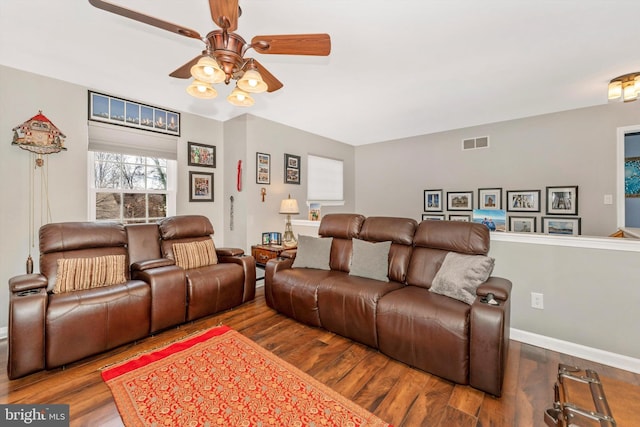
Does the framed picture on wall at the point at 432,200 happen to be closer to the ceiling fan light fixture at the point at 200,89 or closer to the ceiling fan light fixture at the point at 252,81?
the ceiling fan light fixture at the point at 252,81

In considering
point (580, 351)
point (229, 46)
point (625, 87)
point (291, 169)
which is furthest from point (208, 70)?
point (625, 87)

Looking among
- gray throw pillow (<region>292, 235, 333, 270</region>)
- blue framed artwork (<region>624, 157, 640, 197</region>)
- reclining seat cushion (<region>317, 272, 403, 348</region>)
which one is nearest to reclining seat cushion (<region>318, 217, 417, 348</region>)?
reclining seat cushion (<region>317, 272, 403, 348</region>)

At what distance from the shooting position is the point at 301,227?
14.6ft

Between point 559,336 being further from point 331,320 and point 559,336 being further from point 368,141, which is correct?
point 368,141

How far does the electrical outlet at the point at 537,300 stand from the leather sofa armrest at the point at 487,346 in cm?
91

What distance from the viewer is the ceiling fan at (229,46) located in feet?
4.87

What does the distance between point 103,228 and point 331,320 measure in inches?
101

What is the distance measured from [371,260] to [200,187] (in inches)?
113

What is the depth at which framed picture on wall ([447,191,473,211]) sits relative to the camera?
479 cm

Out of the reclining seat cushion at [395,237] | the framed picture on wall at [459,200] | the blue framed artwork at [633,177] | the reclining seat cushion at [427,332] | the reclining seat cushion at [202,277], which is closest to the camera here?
the reclining seat cushion at [427,332]

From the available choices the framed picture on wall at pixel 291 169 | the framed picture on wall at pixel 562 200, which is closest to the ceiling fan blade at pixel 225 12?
the framed picture on wall at pixel 291 169

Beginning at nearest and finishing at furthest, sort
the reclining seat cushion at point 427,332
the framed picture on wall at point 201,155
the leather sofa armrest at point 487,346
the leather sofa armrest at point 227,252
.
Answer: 1. the leather sofa armrest at point 487,346
2. the reclining seat cushion at point 427,332
3. the leather sofa armrest at point 227,252
4. the framed picture on wall at point 201,155

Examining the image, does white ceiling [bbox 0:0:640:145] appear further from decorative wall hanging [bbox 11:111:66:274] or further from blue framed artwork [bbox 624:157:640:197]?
blue framed artwork [bbox 624:157:640:197]

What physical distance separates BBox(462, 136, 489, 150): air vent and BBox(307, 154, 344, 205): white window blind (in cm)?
238
